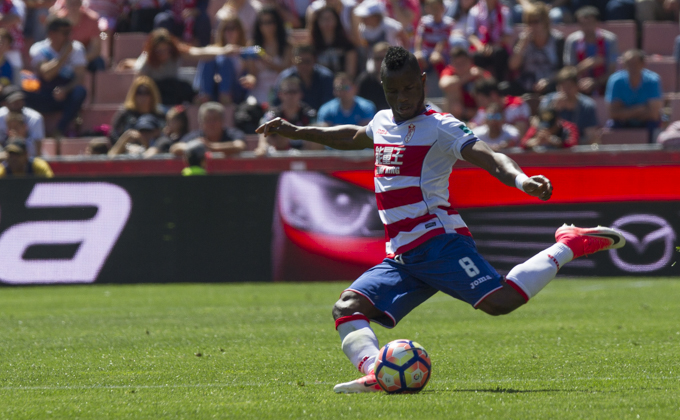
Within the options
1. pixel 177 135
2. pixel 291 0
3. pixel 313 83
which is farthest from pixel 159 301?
pixel 291 0

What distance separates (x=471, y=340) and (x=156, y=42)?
9.68m

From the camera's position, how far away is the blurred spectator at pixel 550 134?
14.0 m

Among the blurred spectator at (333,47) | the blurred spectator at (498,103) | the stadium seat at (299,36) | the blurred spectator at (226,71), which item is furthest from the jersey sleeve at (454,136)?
the stadium seat at (299,36)

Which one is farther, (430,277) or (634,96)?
(634,96)

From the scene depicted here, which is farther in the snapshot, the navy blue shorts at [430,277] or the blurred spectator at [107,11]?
the blurred spectator at [107,11]

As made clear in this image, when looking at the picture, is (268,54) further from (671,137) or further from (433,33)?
(671,137)

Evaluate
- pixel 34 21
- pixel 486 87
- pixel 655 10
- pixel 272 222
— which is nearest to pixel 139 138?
pixel 272 222

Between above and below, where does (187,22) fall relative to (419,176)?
below

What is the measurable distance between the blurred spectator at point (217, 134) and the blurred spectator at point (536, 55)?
14.8 ft

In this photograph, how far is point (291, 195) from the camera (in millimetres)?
13273

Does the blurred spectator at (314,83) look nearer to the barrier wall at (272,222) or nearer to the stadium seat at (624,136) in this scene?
the barrier wall at (272,222)

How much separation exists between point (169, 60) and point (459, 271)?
11436mm

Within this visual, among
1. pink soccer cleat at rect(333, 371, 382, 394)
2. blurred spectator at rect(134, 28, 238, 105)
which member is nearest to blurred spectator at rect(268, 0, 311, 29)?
blurred spectator at rect(134, 28, 238, 105)

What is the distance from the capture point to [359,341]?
17.8ft
